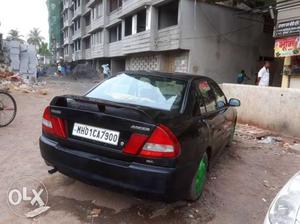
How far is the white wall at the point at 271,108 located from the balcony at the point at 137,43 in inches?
427

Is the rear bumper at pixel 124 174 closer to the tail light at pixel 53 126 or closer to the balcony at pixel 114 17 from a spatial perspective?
the tail light at pixel 53 126

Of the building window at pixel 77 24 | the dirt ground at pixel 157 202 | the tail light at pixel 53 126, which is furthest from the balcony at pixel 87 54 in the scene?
the tail light at pixel 53 126

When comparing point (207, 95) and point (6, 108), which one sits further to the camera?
point (6, 108)

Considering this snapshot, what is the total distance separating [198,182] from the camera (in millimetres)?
3424

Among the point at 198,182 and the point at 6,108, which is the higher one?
the point at 6,108

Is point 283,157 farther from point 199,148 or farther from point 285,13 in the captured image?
point 285,13

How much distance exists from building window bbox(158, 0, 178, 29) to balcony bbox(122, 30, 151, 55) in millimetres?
1123

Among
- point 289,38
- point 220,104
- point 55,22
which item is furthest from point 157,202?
point 55,22

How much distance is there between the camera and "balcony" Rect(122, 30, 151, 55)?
18906mm

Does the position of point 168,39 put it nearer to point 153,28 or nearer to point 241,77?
point 153,28

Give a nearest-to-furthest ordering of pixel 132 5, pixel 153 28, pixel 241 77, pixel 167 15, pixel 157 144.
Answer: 1. pixel 157 144
2. pixel 241 77
3. pixel 153 28
4. pixel 167 15
5. pixel 132 5

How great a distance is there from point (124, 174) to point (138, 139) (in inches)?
13.4

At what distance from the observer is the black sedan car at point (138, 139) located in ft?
8.85

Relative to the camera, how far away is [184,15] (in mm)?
16172
